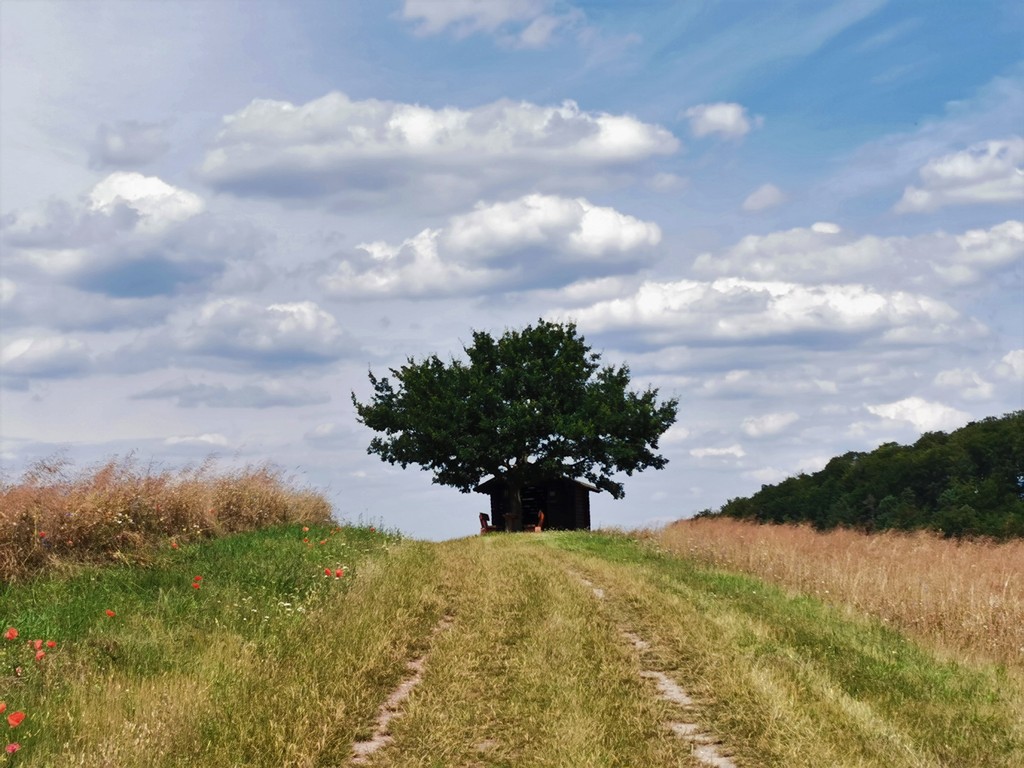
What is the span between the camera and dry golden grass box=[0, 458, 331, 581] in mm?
14539

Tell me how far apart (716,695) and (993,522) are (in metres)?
56.5

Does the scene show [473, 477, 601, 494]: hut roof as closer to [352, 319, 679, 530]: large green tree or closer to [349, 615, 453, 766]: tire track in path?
[352, 319, 679, 530]: large green tree

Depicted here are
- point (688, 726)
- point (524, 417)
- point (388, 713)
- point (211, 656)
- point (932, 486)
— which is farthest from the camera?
point (932, 486)

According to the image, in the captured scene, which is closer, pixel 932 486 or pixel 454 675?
pixel 454 675

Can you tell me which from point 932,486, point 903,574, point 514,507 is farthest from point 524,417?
point 932,486

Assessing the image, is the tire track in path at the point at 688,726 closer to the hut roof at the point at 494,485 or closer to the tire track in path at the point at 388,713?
the tire track in path at the point at 388,713

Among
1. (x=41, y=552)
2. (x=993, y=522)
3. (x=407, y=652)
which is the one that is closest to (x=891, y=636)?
(x=407, y=652)

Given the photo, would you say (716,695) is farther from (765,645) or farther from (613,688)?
(765,645)

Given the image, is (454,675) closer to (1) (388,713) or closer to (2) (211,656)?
(1) (388,713)

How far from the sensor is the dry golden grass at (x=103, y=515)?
1454 cm

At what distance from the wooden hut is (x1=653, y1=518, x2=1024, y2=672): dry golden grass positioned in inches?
956

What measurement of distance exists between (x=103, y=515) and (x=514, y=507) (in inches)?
1262

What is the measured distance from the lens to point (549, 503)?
4956cm

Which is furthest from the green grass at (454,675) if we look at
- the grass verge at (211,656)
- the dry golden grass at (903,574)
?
the dry golden grass at (903,574)
